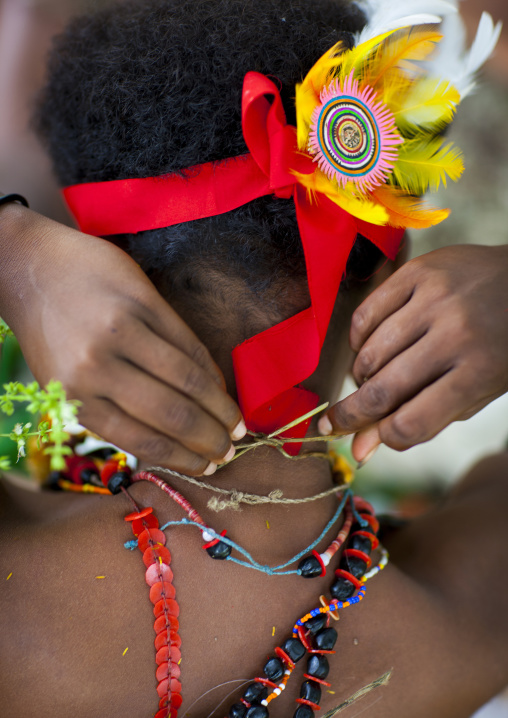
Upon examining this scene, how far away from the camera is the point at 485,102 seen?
7.62 ft

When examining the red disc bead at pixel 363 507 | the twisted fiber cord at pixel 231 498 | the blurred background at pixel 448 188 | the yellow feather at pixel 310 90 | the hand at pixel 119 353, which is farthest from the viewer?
the blurred background at pixel 448 188

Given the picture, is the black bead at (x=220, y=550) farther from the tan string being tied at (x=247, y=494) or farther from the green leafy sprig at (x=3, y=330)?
the green leafy sprig at (x=3, y=330)

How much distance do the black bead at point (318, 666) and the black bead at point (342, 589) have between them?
11cm

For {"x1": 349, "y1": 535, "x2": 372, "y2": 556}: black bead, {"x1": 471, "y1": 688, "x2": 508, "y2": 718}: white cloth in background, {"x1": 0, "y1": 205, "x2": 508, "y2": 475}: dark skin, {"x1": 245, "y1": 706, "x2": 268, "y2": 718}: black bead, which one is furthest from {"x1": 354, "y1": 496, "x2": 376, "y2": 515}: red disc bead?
{"x1": 471, "y1": 688, "x2": 508, "y2": 718}: white cloth in background

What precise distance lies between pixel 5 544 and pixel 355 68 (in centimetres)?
100

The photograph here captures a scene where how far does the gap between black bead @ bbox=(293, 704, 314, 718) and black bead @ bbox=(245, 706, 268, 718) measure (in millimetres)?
65

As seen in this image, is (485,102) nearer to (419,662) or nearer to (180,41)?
(180,41)

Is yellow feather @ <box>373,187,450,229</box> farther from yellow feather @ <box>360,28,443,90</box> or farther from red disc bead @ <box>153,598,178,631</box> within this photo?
red disc bead @ <box>153,598,178,631</box>

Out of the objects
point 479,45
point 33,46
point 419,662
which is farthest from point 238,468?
point 33,46

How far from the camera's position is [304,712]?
3.20 feet

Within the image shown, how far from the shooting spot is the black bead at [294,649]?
96cm

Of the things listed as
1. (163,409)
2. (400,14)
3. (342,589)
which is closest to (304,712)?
(342,589)

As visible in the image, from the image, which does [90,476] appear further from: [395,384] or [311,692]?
[395,384]

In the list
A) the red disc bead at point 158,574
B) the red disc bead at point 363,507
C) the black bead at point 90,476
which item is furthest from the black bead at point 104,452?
the red disc bead at point 363,507
